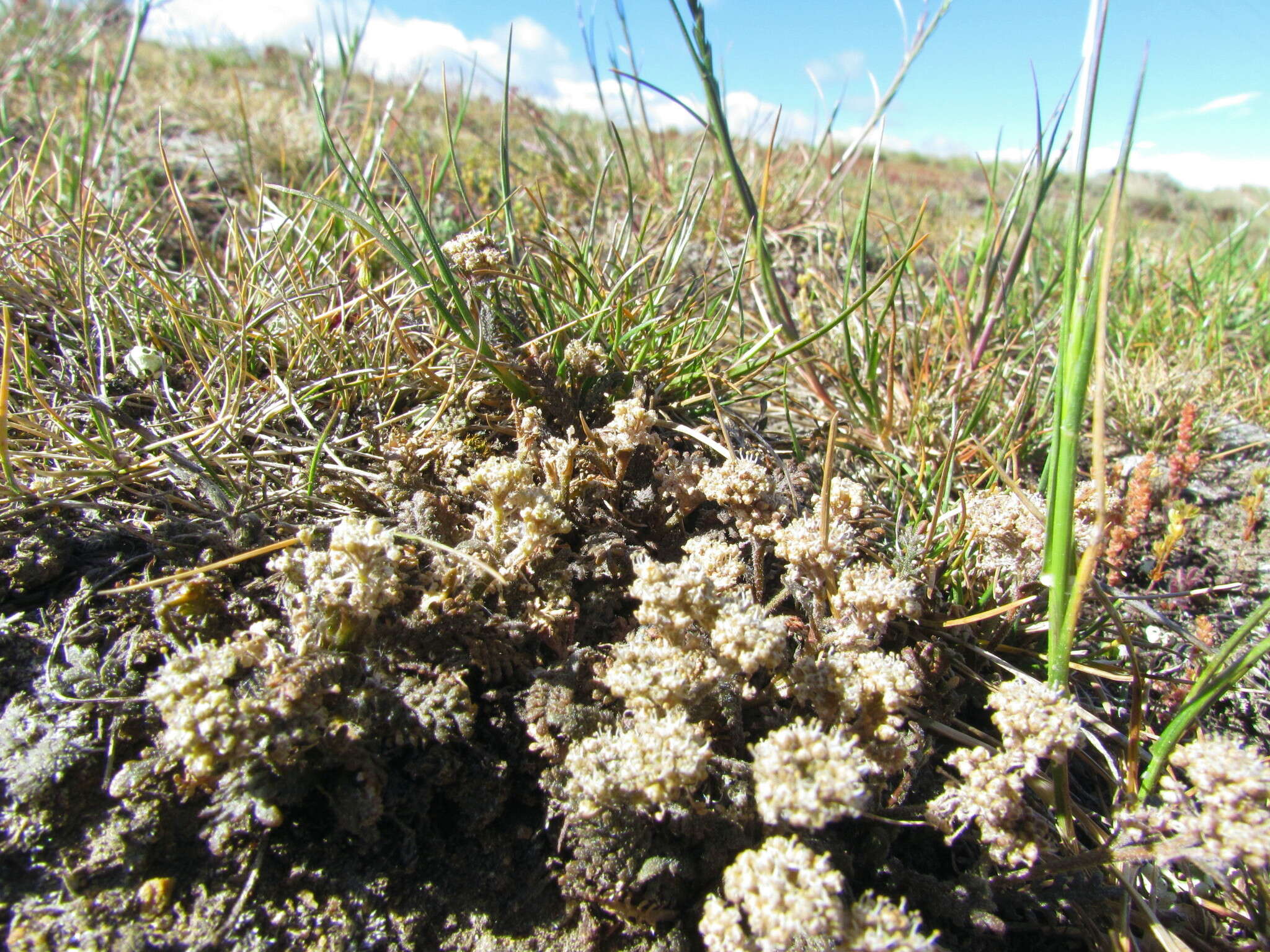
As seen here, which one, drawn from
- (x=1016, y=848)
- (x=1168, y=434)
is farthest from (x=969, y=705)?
(x=1168, y=434)

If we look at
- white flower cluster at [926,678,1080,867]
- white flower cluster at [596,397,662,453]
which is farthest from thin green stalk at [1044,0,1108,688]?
white flower cluster at [596,397,662,453]

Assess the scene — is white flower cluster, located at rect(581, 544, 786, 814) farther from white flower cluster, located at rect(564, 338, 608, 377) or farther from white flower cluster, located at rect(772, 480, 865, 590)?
white flower cluster, located at rect(564, 338, 608, 377)

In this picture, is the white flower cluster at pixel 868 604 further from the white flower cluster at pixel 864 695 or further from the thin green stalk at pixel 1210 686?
the thin green stalk at pixel 1210 686

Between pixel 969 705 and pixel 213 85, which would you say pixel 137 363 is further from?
pixel 213 85

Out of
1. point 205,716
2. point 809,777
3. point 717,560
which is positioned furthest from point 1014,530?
point 205,716

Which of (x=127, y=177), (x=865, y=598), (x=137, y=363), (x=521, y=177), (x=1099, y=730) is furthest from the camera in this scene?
(x=521, y=177)

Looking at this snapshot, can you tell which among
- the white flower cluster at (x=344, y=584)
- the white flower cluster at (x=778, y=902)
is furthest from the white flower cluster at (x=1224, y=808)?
the white flower cluster at (x=344, y=584)
